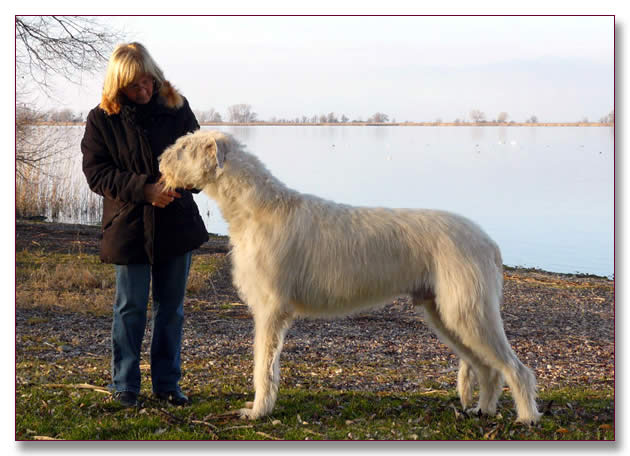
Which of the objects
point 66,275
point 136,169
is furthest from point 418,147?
point 136,169

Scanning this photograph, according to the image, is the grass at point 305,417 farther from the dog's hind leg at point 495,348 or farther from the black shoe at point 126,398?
the dog's hind leg at point 495,348

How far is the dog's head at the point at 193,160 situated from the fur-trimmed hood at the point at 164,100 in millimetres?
462

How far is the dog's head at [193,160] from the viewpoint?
5191 millimetres

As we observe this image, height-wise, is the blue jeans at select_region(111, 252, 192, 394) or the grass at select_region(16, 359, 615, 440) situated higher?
the blue jeans at select_region(111, 252, 192, 394)

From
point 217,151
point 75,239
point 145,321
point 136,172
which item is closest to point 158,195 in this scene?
point 136,172

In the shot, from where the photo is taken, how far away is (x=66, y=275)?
438 inches

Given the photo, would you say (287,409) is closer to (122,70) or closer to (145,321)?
(145,321)

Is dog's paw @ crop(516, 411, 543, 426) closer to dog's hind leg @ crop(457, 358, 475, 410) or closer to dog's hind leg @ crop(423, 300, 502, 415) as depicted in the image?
dog's hind leg @ crop(423, 300, 502, 415)

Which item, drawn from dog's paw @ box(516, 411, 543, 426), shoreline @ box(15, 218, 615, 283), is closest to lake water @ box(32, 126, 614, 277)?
shoreline @ box(15, 218, 615, 283)

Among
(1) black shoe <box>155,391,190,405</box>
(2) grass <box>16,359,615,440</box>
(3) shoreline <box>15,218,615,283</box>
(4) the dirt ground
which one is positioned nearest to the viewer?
(2) grass <box>16,359,615,440</box>

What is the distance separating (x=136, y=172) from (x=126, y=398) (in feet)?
6.07

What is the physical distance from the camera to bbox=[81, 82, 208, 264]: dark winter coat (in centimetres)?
538

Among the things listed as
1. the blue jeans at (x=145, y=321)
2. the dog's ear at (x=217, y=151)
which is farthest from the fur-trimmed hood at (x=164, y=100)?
the blue jeans at (x=145, y=321)

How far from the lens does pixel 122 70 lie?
5.20 m
